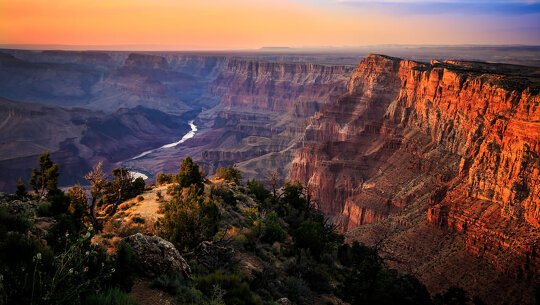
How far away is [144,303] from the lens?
40.1ft

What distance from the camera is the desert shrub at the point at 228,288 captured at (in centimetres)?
1377

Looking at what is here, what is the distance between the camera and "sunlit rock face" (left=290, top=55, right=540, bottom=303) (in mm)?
37188

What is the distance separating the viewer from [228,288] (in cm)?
1453

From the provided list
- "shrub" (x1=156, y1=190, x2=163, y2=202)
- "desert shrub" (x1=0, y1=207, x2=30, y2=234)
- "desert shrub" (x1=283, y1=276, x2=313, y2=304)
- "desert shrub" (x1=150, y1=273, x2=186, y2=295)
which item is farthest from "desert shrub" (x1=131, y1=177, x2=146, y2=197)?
"desert shrub" (x1=150, y1=273, x2=186, y2=295)

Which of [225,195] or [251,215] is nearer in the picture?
[251,215]

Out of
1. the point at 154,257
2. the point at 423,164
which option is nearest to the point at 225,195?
the point at 154,257

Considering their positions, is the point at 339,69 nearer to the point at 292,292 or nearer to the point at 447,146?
the point at 447,146

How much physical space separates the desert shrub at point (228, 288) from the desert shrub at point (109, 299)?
3.60 m

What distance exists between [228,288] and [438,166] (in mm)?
46155

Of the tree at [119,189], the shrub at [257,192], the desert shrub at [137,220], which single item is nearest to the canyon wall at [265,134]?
the shrub at [257,192]

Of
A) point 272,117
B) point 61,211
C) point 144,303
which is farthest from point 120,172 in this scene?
point 272,117

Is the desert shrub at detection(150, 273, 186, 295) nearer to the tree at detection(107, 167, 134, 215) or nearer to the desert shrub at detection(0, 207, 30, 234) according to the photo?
the desert shrub at detection(0, 207, 30, 234)

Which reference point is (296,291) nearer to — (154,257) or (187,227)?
(187,227)

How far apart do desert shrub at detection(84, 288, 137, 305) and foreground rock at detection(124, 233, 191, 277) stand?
3.04 meters
